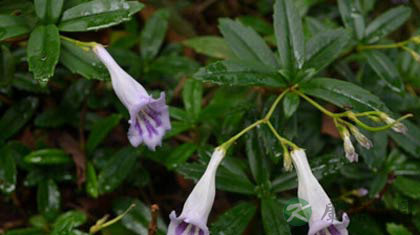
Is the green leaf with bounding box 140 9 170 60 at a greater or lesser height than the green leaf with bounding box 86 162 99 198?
greater

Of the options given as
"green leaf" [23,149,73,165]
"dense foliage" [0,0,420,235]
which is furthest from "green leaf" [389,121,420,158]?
"green leaf" [23,149,73,165]

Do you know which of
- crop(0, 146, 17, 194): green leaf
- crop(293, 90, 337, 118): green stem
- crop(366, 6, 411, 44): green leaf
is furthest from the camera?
crop(366, 6, 411, 44): green leaf

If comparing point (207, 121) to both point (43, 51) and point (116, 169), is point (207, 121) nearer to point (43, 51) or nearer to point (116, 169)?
point (116, 169)

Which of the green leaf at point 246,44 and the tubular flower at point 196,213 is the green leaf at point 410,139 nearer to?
the green leaf at point 246,44

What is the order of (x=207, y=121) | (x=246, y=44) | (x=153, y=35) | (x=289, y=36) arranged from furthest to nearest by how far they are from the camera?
(x=153, y=35), (x=207, y=121), (x=246, y=44), (x=289, y=36)

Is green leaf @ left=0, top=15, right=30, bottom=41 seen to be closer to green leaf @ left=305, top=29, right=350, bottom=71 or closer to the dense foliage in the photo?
the dense foliage

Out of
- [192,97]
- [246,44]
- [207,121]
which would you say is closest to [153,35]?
[192,97]

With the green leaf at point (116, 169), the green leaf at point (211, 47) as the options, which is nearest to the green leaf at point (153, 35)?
the green leaf at point (211, 47)

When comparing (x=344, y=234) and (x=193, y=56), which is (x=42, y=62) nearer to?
(x=344, y=234)
